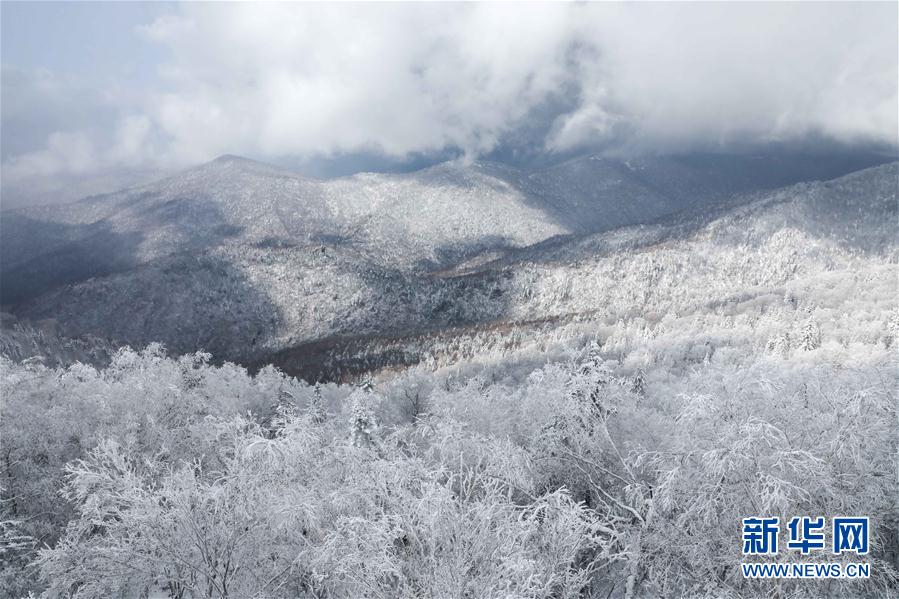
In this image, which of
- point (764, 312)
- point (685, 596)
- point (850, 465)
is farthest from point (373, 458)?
point (764, 312)

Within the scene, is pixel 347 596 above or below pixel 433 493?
below

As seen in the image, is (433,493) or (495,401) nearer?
(433,493)

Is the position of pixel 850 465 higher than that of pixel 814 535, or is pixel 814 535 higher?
pixel 850 465

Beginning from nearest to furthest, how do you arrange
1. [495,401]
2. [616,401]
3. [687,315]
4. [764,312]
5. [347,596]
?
[347,596] → [616,401] → [495,401] → [764,312] → [687,315]

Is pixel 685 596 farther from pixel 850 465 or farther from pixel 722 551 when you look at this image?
pixel 850 465

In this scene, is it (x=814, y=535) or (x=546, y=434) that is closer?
(x=814, y=535)

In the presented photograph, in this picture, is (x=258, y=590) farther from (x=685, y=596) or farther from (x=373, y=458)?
(x=685, y=596)

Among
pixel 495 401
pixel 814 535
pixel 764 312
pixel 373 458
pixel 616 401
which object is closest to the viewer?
pixel 814 535

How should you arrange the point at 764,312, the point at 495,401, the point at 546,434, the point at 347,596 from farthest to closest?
1. the point at 764,312
2. the point at 495,401
3. the point at 546,434
4. the point at 347,596

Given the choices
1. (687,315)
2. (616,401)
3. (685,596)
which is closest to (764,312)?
(687,315)

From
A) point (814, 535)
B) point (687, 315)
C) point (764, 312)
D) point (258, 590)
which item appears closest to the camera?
point (814, 535)
